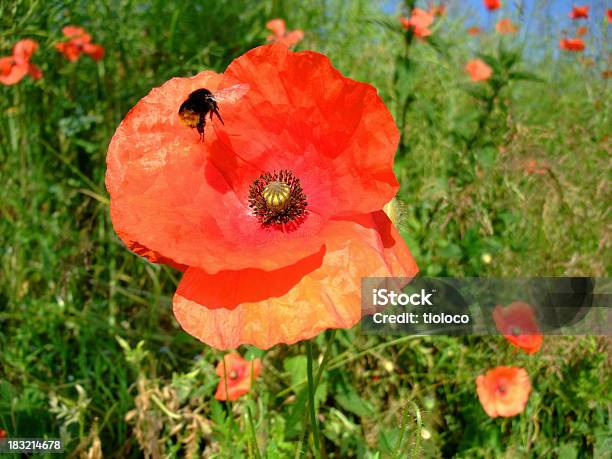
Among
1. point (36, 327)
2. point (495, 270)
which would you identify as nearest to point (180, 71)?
point (36, 327)

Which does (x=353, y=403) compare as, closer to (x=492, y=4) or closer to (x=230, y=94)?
(x=230, y=94)

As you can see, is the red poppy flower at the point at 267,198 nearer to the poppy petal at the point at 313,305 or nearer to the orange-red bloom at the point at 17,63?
the poppy petal at the point at 313,305

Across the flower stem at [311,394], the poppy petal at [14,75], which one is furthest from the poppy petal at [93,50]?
the flower stem at [311,394]

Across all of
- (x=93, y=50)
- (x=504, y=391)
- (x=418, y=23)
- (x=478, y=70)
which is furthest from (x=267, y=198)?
(x=478, y=70)

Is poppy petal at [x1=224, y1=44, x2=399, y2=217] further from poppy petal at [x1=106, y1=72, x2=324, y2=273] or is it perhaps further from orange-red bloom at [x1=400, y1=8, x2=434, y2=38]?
orange-red bloom at [x1=400, y1=8, x2=434, y2=38]

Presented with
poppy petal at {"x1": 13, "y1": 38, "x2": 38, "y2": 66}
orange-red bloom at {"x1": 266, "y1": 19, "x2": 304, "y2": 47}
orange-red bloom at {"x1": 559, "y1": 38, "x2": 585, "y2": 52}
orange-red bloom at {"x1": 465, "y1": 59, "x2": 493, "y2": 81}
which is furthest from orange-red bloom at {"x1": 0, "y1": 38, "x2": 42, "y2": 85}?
orange-red bloom at {"x1": 559, "y1": 38, "x2": 585, "y2": 52}

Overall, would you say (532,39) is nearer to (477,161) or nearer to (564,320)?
(477,161)
